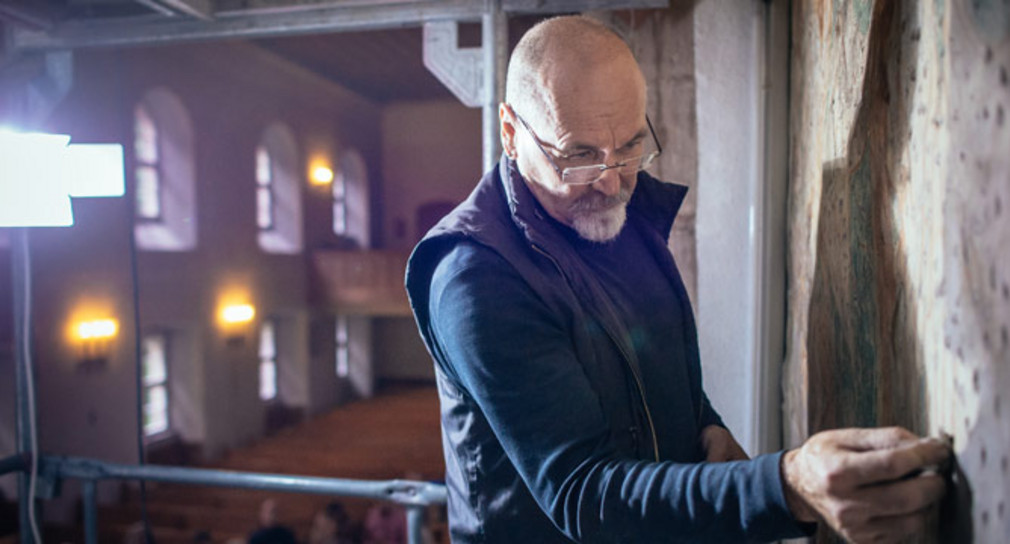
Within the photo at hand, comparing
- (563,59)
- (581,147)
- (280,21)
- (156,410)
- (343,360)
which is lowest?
(343,360)

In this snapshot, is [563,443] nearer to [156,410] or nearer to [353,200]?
[156,410]

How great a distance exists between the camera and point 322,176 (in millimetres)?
10656

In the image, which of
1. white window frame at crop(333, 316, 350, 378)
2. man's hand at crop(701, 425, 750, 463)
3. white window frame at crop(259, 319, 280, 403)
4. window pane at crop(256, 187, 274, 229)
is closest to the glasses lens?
man's hand at crop(701, 425, 750, 463)

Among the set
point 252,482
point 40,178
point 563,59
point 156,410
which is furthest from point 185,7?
point 156,410

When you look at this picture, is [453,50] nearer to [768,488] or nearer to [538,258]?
[538,258]

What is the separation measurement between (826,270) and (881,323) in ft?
0.88

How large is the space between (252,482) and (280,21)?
1.28m

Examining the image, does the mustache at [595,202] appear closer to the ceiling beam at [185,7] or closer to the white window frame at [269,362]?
the ceiling beam at [185,7]

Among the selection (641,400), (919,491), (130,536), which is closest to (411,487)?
(641,400)

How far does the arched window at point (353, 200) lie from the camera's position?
11.8 metres

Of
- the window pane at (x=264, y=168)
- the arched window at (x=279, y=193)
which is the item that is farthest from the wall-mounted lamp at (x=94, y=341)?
the window pane at (x=264, y=168)

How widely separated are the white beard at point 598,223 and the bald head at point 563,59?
0.49 feet

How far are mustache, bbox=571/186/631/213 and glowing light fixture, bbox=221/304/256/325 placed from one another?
807 cm

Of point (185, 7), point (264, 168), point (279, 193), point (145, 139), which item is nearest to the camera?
point (185, 7)
